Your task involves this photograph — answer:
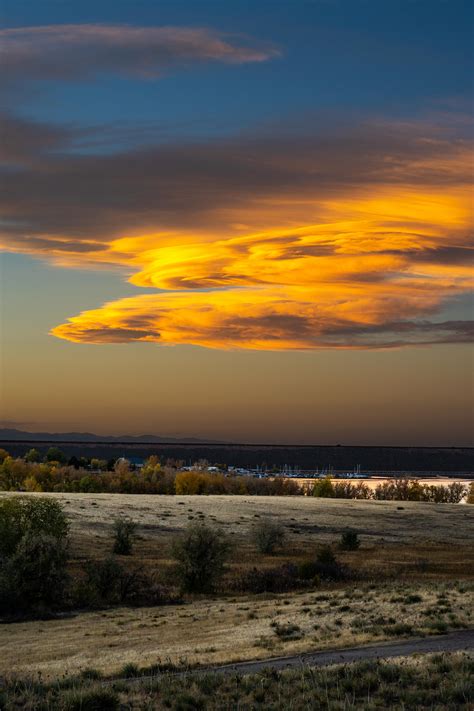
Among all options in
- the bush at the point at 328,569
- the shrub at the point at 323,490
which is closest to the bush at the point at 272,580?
the bush at the point at 328,569

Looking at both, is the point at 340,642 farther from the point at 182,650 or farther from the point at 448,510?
the point at 448,510

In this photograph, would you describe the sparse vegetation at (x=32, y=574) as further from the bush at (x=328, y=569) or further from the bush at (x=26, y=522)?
the bush at (x=328, y=569)

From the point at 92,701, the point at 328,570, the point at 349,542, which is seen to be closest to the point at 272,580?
the point at 328,570

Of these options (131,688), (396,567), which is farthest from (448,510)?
(131,688)

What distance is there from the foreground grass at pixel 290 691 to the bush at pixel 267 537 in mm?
53850

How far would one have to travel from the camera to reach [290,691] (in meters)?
21.5

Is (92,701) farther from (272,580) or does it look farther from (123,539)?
(123,539)

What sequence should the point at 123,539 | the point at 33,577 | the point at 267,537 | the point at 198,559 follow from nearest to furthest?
the point at 33,577
the point at 198,559
the point at 123,539
the point at 267,537

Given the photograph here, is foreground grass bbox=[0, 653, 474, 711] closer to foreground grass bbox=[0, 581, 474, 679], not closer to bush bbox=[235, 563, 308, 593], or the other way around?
foreground grass bbox=[0, 581, 474, 679]

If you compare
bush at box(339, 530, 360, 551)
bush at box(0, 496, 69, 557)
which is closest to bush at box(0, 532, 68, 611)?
bush at box(0, 496, 69, 557)

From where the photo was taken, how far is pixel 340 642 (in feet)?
101

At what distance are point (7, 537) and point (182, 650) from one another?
3188 cm

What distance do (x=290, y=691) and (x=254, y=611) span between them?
22.5m

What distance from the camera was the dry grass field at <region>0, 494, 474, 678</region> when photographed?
32250 mm
